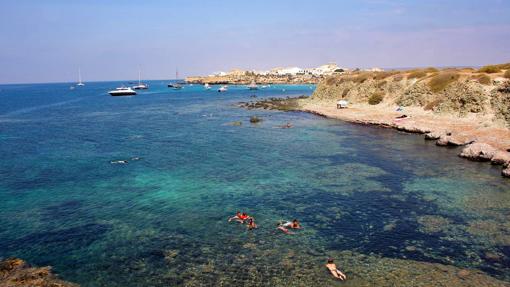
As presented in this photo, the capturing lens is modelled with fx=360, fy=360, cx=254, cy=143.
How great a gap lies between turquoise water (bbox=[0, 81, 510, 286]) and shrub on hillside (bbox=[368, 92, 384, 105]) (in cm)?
3705

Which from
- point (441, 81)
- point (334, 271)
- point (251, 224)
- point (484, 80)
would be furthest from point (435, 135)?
point (334, 271)

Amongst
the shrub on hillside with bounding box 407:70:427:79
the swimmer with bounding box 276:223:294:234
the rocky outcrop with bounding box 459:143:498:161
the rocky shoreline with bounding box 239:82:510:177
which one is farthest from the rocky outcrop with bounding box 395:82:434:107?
the swimmer with bounding box 276:223:294:234

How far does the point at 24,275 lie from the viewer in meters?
21.3

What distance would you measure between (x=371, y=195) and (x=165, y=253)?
20321mm

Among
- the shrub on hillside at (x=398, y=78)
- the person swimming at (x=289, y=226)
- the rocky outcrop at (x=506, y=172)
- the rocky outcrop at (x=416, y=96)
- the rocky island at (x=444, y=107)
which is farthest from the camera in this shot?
the shrub on hillside at (x=398, y=78)

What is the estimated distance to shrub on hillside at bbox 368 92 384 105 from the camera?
95.9 metres

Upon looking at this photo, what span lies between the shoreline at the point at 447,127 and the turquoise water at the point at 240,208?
2906 mm

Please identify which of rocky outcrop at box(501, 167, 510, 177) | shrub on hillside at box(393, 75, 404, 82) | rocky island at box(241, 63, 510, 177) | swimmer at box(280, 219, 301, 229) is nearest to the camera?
swimmer at box(280, 219, 301, 229)

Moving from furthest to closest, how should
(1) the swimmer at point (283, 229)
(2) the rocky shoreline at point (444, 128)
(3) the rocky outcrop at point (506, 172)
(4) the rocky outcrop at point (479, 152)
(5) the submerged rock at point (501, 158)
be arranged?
(2) the rocky shoreline at point (444, 128) < (4) the rocky outcrop at point (479, 152) < (5) the submerged rock at point (501, 158) < (3) the rocky outcrop at point (506, 172) < (1) the swimmer at point (283, 229)

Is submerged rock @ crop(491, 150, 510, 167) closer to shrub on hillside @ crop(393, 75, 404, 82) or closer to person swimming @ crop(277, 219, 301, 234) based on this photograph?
person swimming @ crop(277, 219, 301, 234)

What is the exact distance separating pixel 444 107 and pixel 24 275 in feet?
246

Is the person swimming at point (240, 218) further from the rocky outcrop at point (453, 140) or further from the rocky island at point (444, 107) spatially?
the rocky outcrop at point (453, 140)

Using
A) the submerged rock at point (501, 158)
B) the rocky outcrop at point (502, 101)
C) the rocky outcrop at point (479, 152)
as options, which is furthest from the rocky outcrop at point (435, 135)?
the submerged rock at point (501, 158)

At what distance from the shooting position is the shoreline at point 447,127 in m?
46.4
